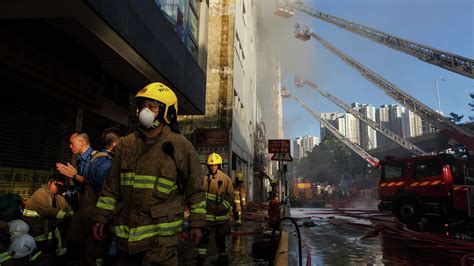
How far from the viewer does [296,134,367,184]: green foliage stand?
55.8 meters

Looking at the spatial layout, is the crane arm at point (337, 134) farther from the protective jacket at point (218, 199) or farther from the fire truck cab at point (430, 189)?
the protective jacket at point (218, 199)

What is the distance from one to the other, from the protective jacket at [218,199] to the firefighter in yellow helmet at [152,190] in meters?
3.03

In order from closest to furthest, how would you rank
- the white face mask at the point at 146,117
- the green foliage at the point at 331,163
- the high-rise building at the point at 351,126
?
the white face mask at the point at 146,117, the green foliage at the point at 331,163, the high-rise building at the point at 351,126

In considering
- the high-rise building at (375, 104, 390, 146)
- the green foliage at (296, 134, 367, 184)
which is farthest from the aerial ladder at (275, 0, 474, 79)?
the high-rise building at (375, 104, 390, 146)

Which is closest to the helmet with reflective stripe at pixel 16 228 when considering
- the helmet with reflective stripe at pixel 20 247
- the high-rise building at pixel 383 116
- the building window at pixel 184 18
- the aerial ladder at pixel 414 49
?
the helmet with reflective stripe at pixel 20 247

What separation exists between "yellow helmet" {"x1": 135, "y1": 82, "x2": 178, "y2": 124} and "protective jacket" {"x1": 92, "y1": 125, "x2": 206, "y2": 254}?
11 centimetres

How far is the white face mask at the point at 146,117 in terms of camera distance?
2.53 meters

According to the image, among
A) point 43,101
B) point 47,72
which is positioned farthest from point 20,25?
point 43,101

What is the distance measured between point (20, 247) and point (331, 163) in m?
59.6

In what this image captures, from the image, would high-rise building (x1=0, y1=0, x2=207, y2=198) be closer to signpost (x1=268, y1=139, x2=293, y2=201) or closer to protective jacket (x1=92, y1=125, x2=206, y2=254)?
protective jacket (x1=92, y1=125, x2=206, y2=254)

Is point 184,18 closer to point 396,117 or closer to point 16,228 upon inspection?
point 16,228

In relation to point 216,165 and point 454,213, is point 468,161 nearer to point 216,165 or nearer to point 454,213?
point 454,213

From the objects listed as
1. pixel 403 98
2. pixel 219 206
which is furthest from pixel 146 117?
pixel 403 98

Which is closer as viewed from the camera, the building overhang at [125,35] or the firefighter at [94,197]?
the firefighter at [94,197]
